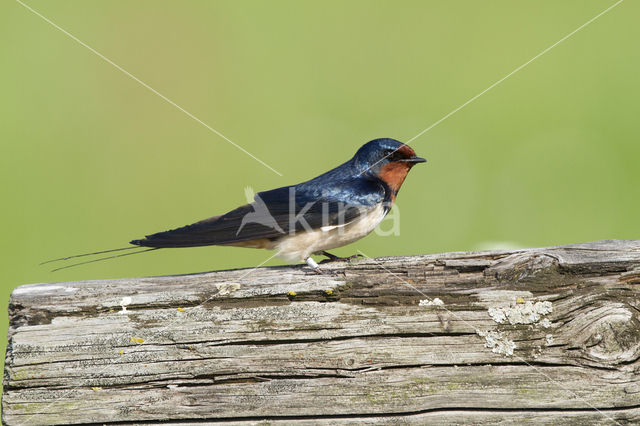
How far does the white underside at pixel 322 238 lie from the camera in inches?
138

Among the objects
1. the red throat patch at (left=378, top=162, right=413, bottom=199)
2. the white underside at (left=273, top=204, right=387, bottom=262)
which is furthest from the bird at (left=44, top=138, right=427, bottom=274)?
the red throat patch at (left=378, top=162, right=413, bottom=199)

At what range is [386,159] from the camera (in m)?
4.16

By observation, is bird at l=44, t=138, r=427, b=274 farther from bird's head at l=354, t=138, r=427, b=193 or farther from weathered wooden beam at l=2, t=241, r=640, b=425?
weathered wooden beam at l=2, t=241, r=640, b=425

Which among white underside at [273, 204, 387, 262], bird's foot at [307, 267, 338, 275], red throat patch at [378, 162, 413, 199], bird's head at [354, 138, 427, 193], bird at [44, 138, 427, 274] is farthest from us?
red throat patch at [378, 162, 413, 199]

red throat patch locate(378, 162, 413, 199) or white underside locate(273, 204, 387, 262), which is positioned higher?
red throat patch locate(378, 162, 413, 199)

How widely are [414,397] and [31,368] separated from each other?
1295 mm

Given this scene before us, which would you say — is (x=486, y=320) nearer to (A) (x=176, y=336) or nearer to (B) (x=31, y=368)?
(A) (x=176, y=336)

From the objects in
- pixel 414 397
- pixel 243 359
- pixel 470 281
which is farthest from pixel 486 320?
pixel 243 359

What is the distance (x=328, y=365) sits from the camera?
7.06 ft

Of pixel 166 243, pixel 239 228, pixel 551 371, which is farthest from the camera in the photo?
pixel 239 228

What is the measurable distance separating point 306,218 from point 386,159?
3.01 feet

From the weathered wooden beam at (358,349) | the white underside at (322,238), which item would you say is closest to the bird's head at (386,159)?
the white underside at (322,238)

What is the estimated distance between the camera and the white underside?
352 cm

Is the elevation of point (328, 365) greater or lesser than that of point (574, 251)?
lesser
